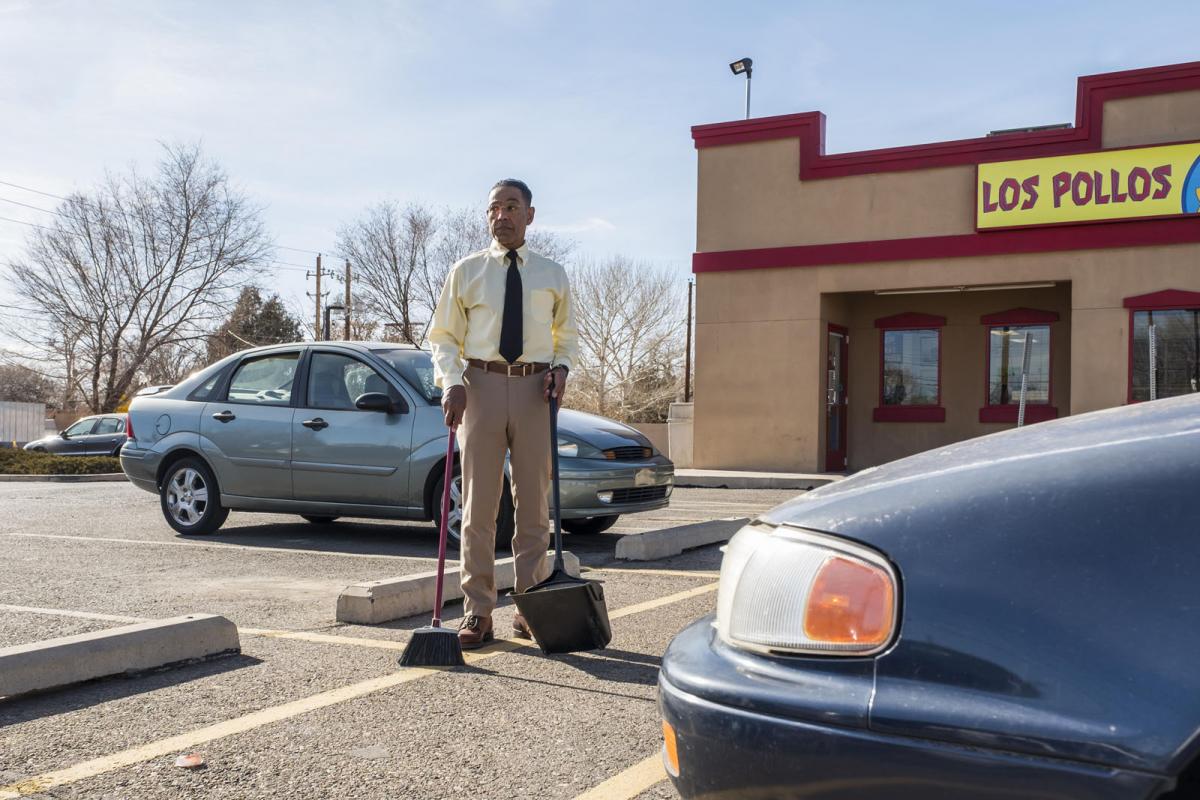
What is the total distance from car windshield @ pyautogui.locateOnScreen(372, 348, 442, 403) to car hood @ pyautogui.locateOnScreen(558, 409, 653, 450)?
38.2 inches

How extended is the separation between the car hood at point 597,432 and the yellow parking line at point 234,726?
10.8ft

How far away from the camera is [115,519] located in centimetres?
1020

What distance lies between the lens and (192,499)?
349 inches

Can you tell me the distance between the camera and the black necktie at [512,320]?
4566mm

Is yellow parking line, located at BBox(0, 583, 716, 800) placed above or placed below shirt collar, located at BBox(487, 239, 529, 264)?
below

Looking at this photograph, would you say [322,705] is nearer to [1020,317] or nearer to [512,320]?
[512,320]

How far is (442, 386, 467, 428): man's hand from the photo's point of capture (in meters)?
4.44

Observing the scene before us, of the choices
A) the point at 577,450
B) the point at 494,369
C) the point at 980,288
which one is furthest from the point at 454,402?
the point at 980,288

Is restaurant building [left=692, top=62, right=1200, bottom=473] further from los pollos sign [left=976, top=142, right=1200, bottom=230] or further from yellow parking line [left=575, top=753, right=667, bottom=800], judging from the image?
yellow parking line [left=575, top=753, right=667, bottom=800]

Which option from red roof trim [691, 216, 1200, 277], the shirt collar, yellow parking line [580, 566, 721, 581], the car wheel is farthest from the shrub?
the shirt collar

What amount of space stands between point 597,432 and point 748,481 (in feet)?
28.8

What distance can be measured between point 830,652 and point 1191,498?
22.1 inches

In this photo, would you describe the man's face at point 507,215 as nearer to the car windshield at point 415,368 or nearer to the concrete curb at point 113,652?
the concrete curb at point 113,652

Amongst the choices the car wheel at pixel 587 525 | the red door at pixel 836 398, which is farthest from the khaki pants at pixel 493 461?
the red door at pixel 836 398
